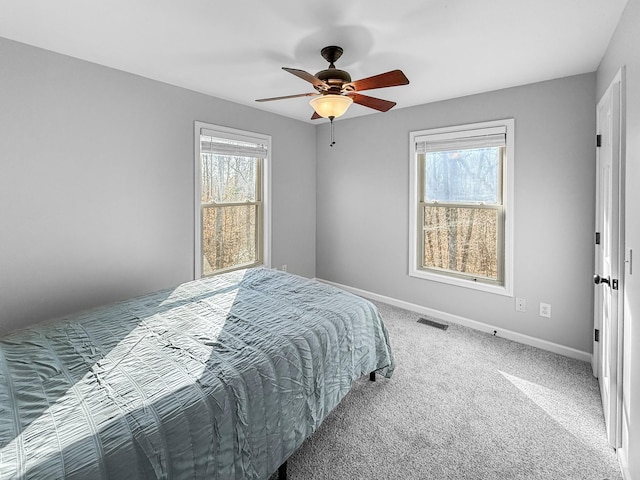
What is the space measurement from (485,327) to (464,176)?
1.65 metres

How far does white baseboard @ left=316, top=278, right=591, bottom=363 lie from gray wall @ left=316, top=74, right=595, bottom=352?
0.04 meters

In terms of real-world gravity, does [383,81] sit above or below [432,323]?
above

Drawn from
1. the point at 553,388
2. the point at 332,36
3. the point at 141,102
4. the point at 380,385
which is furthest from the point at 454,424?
the point at 141,102

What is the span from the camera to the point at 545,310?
3055mm

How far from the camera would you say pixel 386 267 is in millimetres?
4234

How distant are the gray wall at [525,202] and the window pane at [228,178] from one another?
4.52 ft

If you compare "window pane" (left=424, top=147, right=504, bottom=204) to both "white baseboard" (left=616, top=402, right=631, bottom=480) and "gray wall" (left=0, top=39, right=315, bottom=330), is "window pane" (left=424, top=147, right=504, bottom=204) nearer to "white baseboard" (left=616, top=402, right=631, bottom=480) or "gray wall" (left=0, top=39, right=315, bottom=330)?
"white baseboard" (left=616, top=402, right=631, bottom=480)

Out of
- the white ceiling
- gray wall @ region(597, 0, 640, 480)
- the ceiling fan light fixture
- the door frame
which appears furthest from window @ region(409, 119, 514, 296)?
the ceiling fan light fixture

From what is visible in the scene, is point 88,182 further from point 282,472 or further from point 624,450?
point 624,450

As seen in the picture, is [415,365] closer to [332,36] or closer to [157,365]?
[157,365]

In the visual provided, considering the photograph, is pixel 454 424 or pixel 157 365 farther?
pixel 454 424

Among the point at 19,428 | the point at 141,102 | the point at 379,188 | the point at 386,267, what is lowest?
the point at 19,428

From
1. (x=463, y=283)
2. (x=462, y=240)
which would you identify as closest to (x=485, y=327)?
(x=463, y=283)

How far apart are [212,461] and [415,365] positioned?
1.97 m
